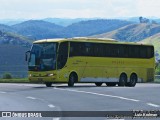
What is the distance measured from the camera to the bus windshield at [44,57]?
37.9 metres

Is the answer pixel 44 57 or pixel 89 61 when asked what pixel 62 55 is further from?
pixel 89 61

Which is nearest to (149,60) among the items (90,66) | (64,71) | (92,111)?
(90,66)

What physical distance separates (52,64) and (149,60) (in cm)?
1008

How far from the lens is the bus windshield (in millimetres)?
37938

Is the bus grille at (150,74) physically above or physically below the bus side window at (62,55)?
below

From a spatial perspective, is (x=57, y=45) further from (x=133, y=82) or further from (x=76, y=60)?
(x=133, y=82)

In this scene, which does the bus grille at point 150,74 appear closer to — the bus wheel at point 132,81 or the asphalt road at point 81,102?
the bus wheel at point 132,81

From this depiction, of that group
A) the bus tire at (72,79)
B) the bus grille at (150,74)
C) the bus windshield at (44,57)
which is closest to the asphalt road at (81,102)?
the bus windshield at (44,57)

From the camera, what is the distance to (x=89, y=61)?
40.2m

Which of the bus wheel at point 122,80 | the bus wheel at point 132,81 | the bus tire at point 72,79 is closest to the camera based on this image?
the bus tire at point 72,79

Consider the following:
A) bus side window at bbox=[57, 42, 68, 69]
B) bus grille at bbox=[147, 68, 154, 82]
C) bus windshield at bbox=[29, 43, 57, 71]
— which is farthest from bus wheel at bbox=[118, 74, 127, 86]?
bus windshield at bbox=[29, 43, 57, 71]

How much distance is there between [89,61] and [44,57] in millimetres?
3551

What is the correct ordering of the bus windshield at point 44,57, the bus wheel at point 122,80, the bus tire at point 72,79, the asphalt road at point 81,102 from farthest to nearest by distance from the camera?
the bus wheel at point 122,80 < the bus tire at point 72,79 < the bus windshield at point 44,57 < the asphalt road at point 81,102

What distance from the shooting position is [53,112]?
17516mm
